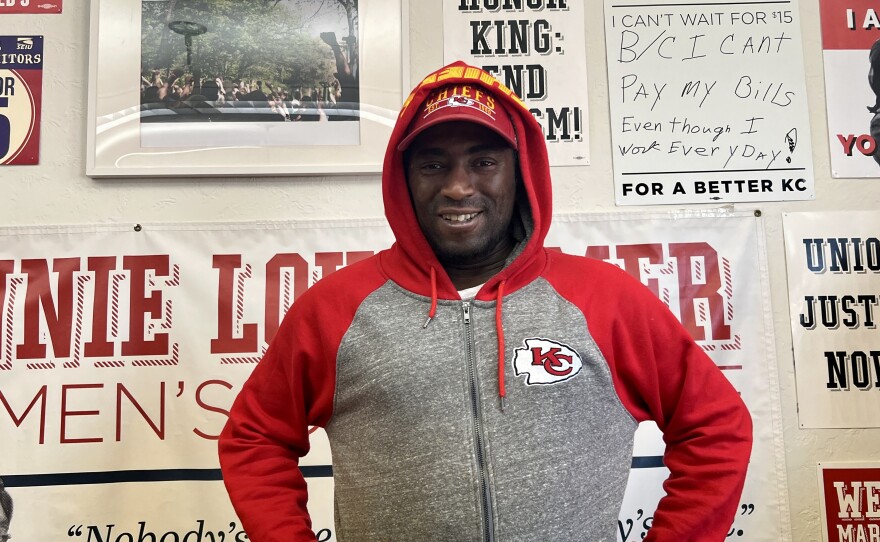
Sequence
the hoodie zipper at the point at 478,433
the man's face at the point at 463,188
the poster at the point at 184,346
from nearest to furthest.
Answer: the hoodie zipper at the point at 478,433 < the man's face at the point at 463,188 < the poster at the point at 184,346

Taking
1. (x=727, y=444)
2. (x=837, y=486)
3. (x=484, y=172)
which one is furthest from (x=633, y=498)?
(x=484, y=172)

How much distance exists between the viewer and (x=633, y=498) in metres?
1.26

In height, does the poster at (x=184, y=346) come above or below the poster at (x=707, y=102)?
below

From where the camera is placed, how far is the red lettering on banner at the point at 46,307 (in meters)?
1.29

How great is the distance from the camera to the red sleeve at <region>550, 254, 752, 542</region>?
79cm

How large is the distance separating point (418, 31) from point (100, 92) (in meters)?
0.65

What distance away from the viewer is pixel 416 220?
36.1 inches

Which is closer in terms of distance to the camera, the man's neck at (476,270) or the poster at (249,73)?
the man's neck at (476,270)

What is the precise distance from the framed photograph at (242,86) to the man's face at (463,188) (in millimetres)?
463

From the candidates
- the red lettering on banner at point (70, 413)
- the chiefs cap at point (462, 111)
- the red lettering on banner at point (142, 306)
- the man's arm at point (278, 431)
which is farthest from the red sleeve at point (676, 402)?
the red lettering on banner at point (70, 413)

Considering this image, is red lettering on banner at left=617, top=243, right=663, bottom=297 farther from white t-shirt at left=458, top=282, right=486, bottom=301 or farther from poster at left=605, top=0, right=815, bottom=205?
white t-shirt at left=458, top=282, right=486, bottom=301

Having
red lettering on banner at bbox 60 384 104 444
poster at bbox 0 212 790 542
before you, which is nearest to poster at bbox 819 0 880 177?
poster at bbox 0 212 790 542

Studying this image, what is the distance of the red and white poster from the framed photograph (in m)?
1.06

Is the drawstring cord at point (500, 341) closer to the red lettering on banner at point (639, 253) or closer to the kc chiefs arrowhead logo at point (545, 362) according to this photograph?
the kc chiefs arrowhead logo at point (545, 362)
